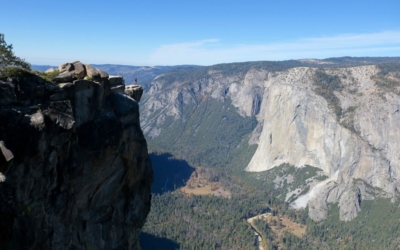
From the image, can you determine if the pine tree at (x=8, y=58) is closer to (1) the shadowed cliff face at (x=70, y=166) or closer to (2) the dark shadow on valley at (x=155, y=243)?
(1) the shadowed cliff face at (x=70, y=166)

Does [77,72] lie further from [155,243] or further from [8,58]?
[155,243]

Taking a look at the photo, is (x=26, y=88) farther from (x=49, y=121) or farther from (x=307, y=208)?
(x=307, y=208)

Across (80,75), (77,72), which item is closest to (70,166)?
(80,75)

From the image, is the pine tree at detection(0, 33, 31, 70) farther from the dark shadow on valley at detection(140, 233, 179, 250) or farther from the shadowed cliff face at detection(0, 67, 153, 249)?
the dark shadow on valley at detection(140, 233, 179, 250)

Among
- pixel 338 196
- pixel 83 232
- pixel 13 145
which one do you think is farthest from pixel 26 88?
pixel 338 196

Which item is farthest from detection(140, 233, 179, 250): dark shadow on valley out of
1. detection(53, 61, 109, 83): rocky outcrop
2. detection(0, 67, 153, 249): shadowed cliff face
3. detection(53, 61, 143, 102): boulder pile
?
detection(53, 61, 109, 83): rocky outcrop

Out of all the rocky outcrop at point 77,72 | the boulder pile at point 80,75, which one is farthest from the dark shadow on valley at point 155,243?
the rocky outcrop at point 77,72
